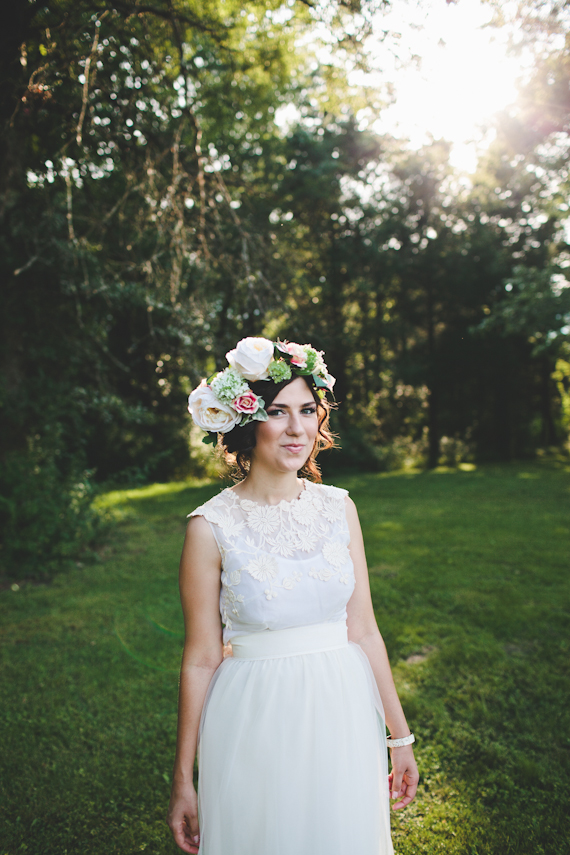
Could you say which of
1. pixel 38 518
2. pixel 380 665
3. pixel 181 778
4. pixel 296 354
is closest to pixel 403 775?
pixel 380 665

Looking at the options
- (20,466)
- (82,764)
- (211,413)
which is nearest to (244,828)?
(211,413)

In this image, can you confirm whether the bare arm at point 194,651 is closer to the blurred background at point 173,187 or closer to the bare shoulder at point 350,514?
the bare shoulder at point 350,514

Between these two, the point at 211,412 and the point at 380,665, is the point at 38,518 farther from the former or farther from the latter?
the point at 380,665

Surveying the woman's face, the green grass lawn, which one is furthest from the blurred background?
the woman's face

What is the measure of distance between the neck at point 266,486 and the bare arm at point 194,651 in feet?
0.73

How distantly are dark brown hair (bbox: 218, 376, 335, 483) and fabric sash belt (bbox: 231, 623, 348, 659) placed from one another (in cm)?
62

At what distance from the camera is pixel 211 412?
1.85 m

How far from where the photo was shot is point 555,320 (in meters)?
12.5

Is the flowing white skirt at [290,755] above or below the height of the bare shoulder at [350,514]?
below

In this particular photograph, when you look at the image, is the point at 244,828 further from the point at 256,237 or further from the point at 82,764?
the point at 256,237

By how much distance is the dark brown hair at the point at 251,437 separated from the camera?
1.84m

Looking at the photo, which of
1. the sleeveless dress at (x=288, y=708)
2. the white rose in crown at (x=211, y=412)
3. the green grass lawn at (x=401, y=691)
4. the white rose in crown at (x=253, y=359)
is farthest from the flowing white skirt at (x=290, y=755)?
the green grass lawn at (x=401, y=691)

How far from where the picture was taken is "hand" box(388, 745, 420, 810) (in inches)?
70.8

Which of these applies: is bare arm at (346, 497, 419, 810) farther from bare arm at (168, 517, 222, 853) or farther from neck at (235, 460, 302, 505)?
bare arm at (168, 517, 222, 853)
